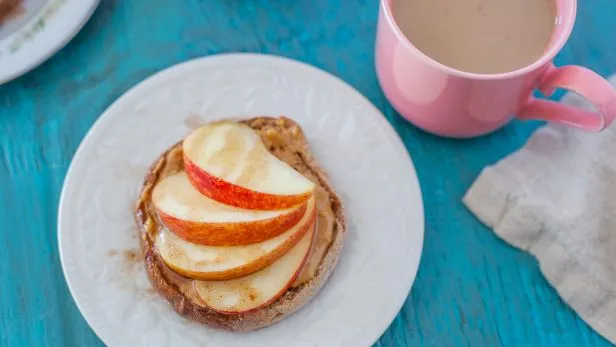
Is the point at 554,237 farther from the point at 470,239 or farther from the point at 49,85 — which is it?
the point at 49,85

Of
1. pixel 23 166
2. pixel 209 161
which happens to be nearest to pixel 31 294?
pixel 23 166

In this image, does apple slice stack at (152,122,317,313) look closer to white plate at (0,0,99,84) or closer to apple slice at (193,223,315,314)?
apple slice at (193,223,315,314)

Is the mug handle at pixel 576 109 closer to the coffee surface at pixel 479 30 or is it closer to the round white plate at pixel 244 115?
the coffee surface at pixel 479 30

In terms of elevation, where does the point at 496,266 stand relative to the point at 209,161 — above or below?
below

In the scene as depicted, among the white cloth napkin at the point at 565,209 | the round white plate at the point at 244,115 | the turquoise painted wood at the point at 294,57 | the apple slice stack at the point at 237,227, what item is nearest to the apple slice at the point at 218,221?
the apple slice stack at the point at 237,227

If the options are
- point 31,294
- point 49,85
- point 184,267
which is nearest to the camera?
point 184,267

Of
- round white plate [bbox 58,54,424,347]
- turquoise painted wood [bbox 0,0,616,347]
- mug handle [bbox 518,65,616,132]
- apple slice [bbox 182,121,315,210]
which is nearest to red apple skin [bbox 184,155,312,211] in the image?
apple slice [bbox 182,121,315,210]
